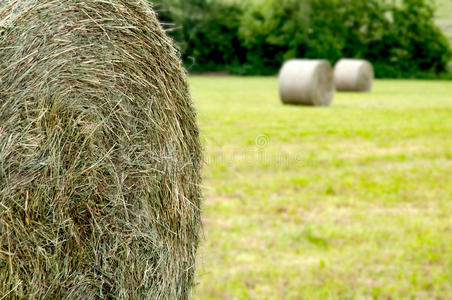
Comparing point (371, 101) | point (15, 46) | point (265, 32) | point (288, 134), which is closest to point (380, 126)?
point (288, 134)

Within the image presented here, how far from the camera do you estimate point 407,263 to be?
424cm

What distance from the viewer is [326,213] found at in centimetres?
531

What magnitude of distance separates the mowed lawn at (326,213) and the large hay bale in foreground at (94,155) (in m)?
0.40

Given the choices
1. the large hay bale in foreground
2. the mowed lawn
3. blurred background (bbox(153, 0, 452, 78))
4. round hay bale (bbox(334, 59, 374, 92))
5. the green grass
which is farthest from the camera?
the green grass

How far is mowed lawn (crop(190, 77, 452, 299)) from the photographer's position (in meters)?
3.94

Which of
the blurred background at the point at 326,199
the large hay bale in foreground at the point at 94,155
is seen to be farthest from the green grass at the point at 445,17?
the large hay bale in foreground at the point at 94,155

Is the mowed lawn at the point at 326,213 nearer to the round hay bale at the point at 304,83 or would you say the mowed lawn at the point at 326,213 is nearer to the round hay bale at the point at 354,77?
the round hay bale at the point at 304,83

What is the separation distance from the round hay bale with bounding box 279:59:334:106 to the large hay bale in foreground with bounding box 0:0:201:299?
12.0 m

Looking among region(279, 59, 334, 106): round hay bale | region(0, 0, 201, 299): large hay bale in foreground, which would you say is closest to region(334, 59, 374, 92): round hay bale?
region(279, 59, 334, 106): round hay bale

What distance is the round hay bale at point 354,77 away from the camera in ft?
68.3

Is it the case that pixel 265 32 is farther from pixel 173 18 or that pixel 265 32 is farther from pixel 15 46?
pixel 15 46

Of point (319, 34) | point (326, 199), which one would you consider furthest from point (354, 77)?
point (326, 199)

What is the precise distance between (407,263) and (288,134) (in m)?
5.47

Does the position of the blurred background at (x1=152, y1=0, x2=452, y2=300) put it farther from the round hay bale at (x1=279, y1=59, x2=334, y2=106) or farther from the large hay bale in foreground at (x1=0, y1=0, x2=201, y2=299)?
the round hay bale at (x1=279, y1=59, x2=334, y2=106)
